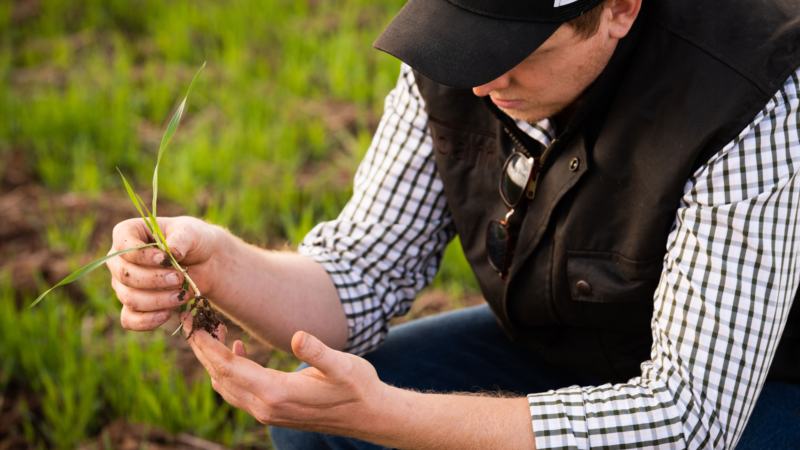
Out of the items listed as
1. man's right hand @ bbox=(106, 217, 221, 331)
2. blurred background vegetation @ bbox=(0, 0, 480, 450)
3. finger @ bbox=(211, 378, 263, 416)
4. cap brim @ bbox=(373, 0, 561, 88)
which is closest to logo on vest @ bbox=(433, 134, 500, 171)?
cap brim @ bbox=(373, 0, 561, 88)

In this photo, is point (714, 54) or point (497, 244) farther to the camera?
point (497, 244)

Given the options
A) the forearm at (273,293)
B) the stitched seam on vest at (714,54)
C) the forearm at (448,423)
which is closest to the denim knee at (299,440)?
the forearm at (273,293)

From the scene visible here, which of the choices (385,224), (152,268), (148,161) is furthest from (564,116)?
(148,161)

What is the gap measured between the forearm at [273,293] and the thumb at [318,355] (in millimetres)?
362

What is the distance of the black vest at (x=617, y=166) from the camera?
3.59 feet

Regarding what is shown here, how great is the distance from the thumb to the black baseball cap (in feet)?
1.58

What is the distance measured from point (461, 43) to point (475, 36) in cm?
3

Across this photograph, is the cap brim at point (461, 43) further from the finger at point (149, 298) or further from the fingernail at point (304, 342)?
the finger at point (149, 298)

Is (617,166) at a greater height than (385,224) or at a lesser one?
greater

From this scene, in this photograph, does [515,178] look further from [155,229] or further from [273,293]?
[155,229]

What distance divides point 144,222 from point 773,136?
3.65ft

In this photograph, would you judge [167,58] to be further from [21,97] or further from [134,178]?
[134,178]

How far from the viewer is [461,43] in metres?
1.15

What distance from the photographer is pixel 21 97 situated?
3.76 meters
